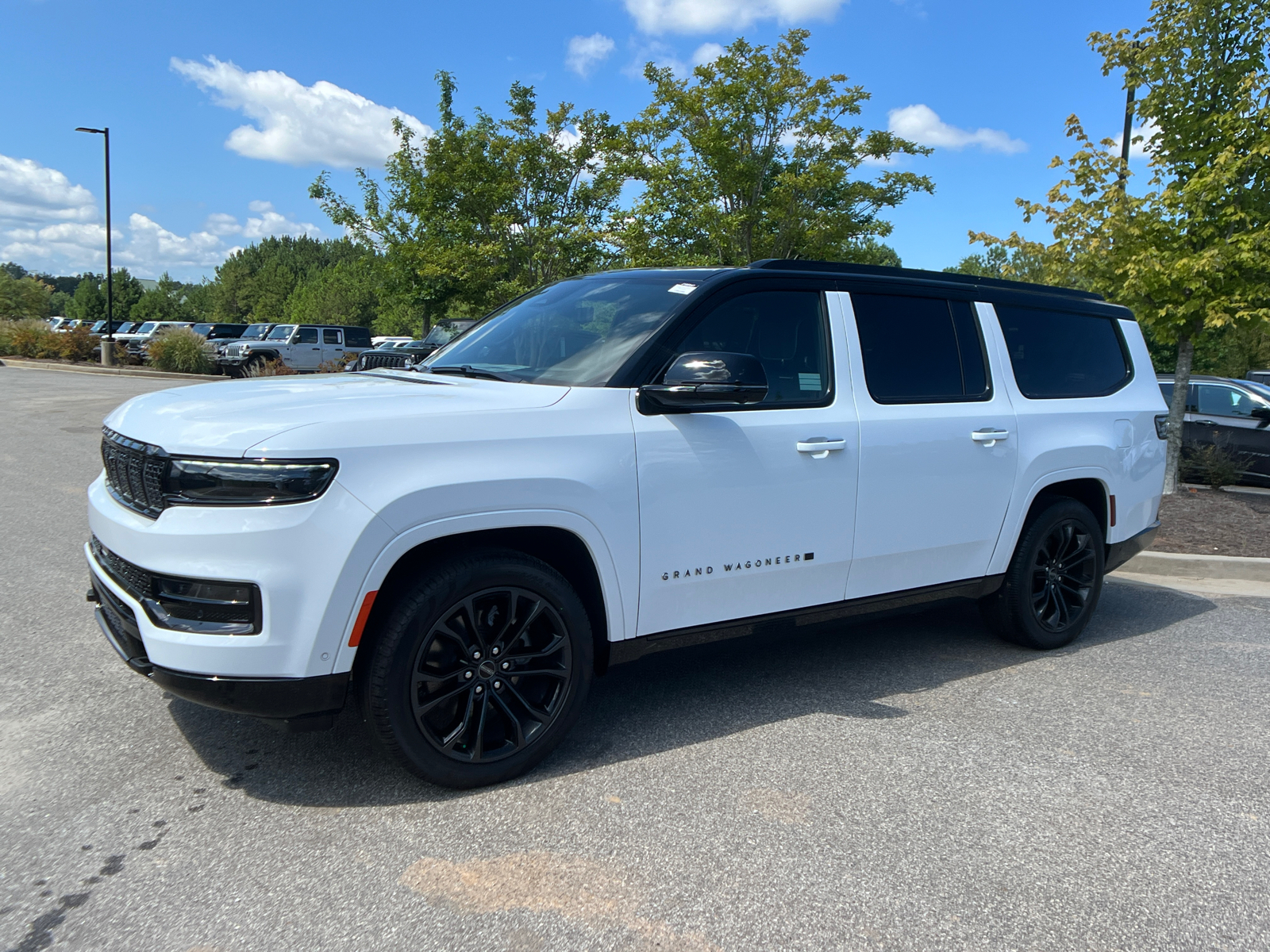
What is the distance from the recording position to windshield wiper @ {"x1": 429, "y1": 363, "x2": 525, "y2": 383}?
3873 mm

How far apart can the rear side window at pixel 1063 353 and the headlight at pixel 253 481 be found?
12.1 ft

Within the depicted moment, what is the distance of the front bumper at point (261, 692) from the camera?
2.91 meters

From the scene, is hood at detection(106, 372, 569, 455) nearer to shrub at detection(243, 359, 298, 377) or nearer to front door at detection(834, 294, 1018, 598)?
front door at detection(834, 294, 1018, 598)

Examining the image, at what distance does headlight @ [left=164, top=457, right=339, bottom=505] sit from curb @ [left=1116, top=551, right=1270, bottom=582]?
260 inches

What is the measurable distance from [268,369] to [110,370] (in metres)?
7.69

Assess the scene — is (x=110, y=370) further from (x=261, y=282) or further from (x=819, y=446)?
(x=261, y=282)

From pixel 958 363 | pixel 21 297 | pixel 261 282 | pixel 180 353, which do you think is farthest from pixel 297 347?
pixel 261 282

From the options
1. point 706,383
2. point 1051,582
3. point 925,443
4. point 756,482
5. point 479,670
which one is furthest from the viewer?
point 1051,582

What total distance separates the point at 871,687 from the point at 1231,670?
2.14 meters

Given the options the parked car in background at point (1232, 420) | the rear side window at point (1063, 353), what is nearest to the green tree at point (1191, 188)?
the parked car in background at point (1232, 420)

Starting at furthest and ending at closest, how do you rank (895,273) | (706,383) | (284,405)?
(895,273) → (706,383) → (284,405)

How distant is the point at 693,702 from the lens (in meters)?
4.25

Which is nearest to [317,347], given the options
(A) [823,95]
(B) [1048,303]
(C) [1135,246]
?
(A) [823,95]

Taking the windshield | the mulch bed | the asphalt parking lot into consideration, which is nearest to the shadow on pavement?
the asphalt parking lot
